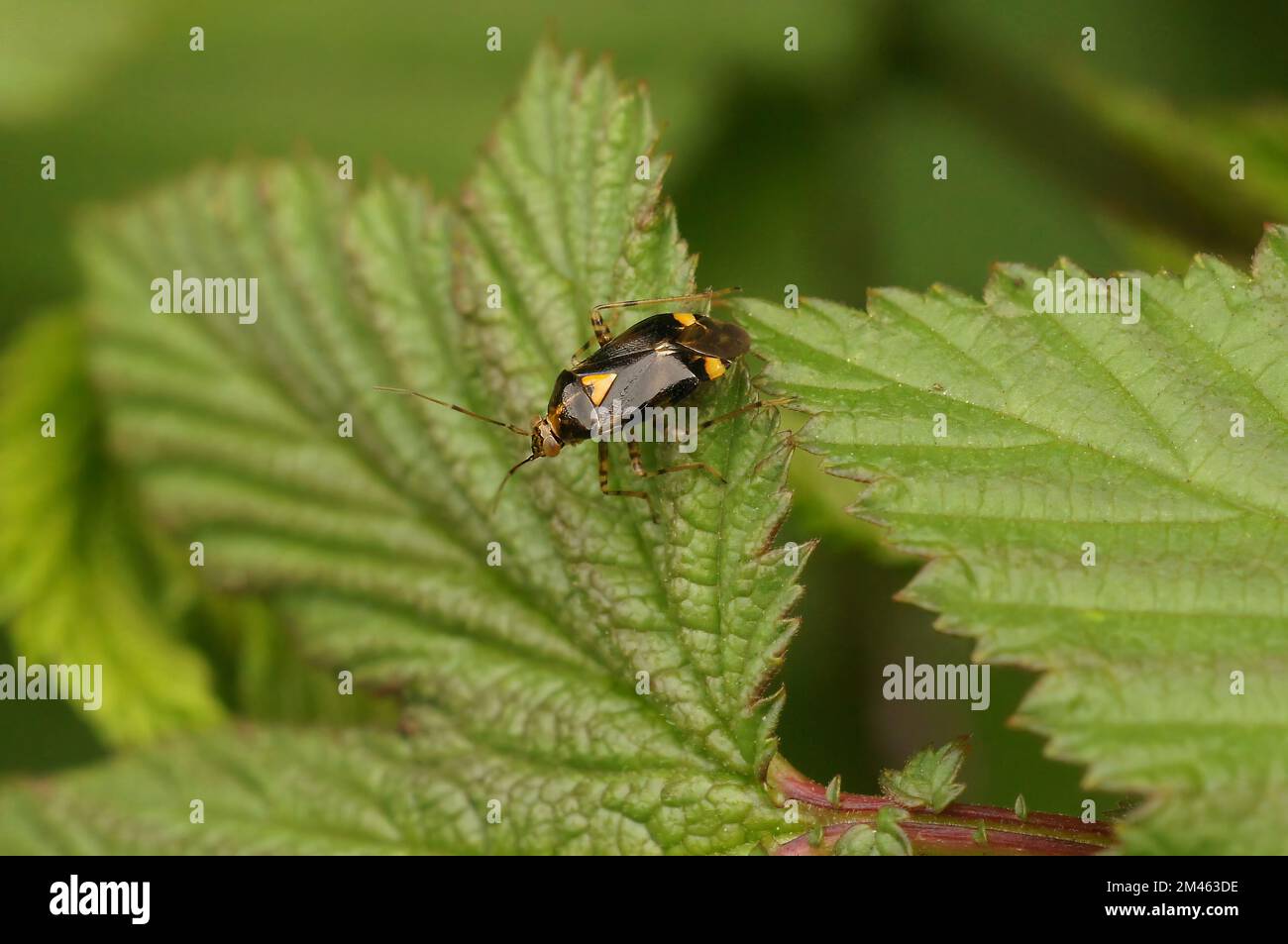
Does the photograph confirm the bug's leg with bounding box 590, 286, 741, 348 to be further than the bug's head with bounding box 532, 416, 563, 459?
No

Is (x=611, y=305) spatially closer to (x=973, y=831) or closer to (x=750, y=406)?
(x=750, y=406)

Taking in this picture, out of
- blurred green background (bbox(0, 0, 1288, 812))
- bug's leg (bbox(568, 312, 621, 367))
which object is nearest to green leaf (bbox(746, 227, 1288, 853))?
bug's leg (bbox(568, 312, 621, 367))

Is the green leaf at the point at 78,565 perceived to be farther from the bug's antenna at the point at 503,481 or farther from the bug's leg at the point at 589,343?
the bug's leg at the point at 589,343

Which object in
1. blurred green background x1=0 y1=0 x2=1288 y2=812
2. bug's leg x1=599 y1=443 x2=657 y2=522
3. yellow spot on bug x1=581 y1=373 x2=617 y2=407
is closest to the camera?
bug's leg x1=599 y1=443 x2=657 y2=522

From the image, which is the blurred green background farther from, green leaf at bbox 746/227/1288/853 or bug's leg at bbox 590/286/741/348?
green leaf at bbox 746/227/1288/853

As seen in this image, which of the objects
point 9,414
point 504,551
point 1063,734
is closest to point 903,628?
point 504,551

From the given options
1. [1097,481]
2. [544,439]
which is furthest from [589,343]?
[1097,481]
